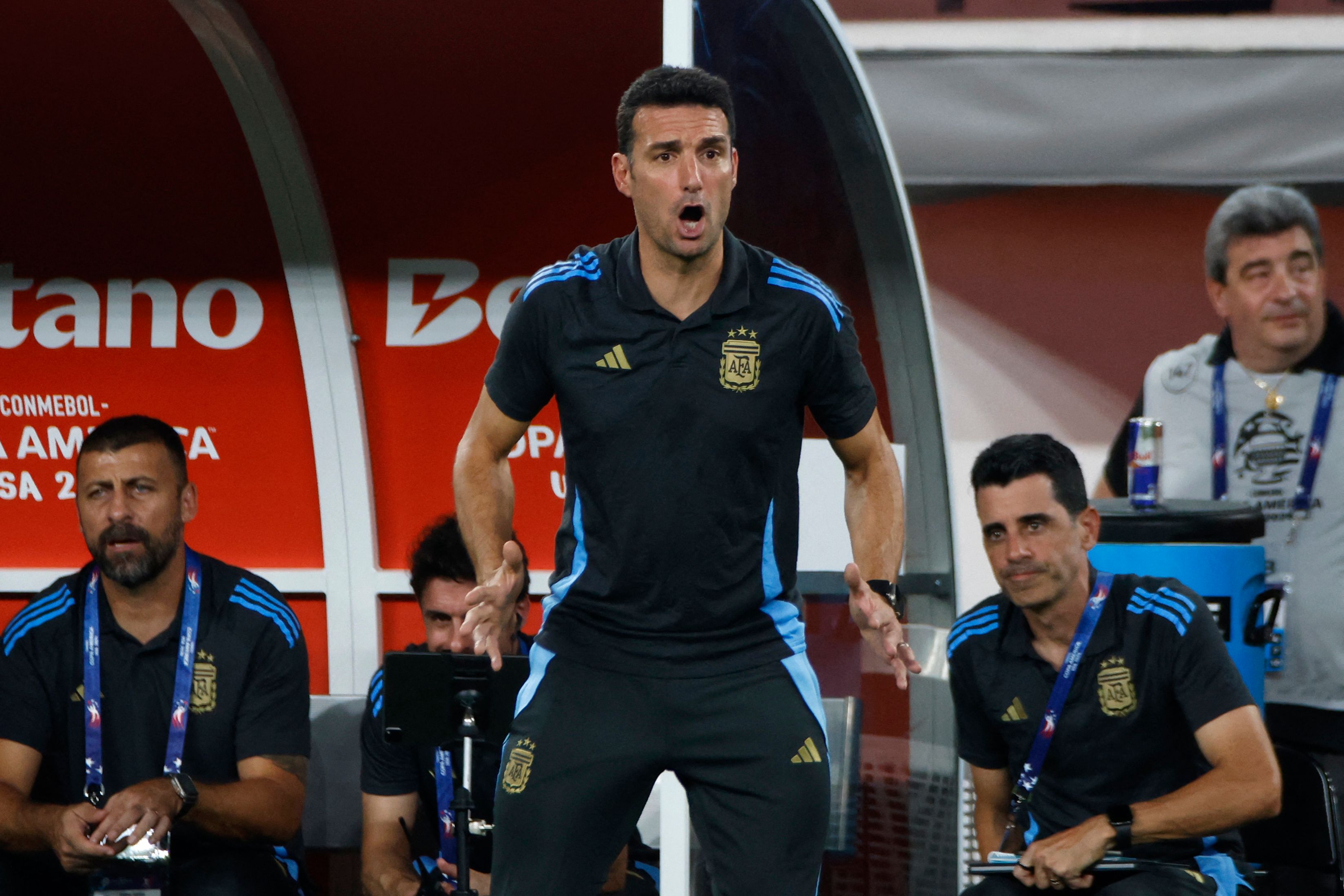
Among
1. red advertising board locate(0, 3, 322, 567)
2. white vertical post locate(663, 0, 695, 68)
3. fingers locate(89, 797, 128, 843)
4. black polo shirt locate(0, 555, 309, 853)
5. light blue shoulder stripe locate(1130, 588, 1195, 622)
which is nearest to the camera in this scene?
white vertical post locate(663, 0, 695, 68)

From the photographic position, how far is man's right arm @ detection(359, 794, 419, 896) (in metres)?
3.95

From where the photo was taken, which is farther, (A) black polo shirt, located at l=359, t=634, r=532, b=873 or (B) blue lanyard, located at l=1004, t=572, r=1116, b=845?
(A) black polo shirt, located at l=359, t=634, r=532, b=873

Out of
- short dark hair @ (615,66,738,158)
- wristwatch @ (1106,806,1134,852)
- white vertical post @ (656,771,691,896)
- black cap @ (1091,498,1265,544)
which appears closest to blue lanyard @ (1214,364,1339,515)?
black cap @ (1091,498,1265,544)

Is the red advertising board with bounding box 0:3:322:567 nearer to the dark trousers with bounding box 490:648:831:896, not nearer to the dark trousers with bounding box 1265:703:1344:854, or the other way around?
the dark trousers with bounding box 490:648:831:896

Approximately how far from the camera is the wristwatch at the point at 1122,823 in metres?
3.32

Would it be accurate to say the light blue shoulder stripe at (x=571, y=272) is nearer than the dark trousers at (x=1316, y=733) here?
Yes

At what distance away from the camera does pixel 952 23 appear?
232 inches

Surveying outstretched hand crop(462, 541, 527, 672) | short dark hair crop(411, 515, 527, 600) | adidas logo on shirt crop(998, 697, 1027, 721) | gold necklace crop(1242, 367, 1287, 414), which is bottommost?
adidas logo on shirt crop(998, 697, 1027, 721)

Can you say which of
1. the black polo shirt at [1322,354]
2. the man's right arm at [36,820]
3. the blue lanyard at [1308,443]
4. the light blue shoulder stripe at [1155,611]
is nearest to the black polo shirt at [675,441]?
the light blue shoulder stripe at [1155,611]

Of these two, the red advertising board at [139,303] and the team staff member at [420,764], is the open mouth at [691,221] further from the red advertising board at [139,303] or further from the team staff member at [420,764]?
the red advertising board at [139,303]

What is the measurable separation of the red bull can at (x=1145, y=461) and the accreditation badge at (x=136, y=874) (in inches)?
98.4

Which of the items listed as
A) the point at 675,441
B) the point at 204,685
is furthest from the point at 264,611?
the point at 675,441

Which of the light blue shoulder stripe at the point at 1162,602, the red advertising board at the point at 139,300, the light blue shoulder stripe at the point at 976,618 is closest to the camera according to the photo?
the light blue shoulder stripe at the point at 1162,602

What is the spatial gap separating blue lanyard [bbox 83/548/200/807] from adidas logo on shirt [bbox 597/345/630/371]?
1755 mm
